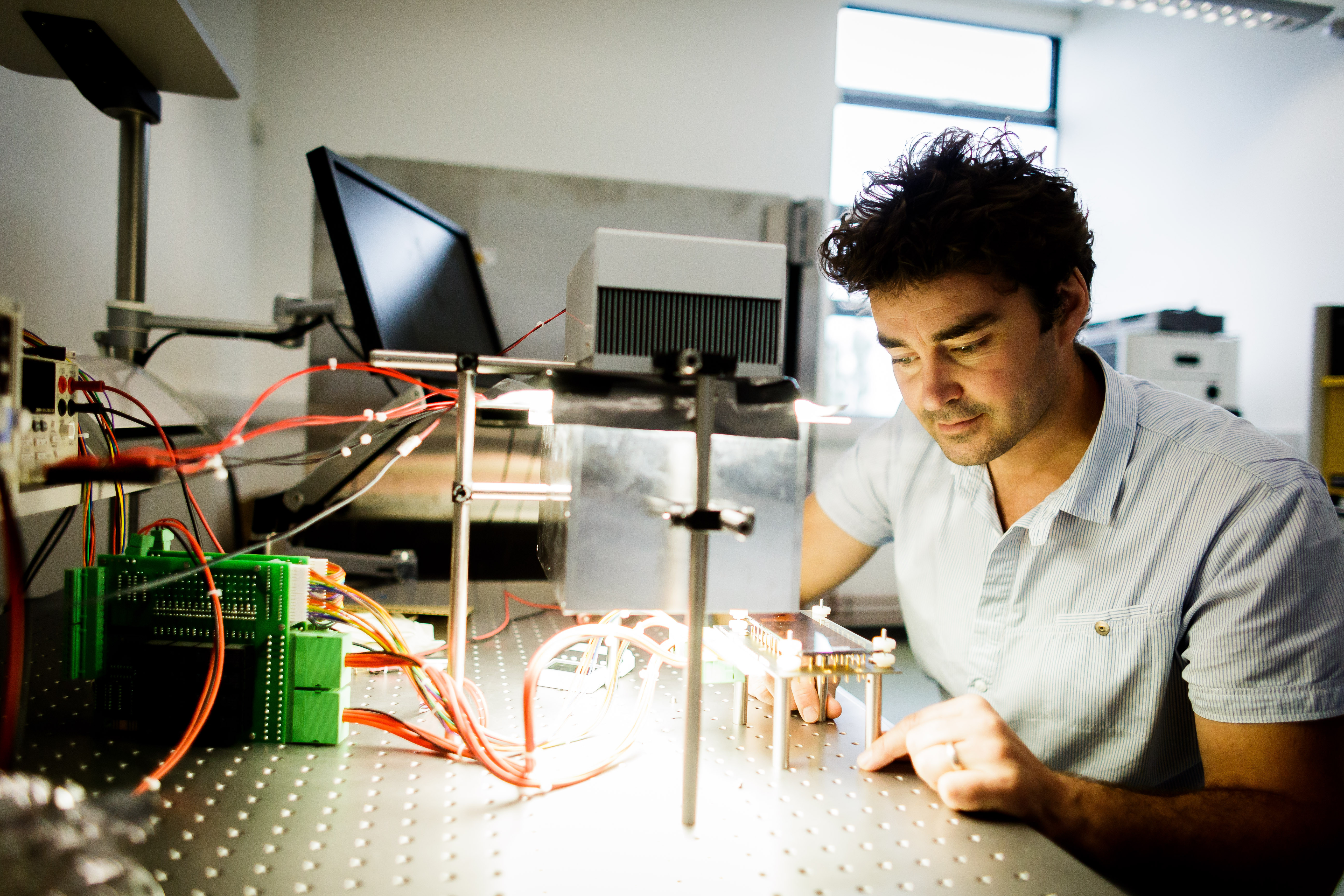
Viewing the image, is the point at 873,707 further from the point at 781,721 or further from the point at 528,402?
the point at 528,402

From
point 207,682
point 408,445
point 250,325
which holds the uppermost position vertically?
point 250,325

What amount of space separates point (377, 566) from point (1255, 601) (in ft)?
4.70

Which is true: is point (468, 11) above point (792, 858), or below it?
above

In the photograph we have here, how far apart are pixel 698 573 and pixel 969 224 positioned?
710 millimetres

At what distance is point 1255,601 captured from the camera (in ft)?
2.76

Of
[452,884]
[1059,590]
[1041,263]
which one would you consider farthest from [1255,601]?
[452,884]

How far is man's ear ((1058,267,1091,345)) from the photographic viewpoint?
1107 mm

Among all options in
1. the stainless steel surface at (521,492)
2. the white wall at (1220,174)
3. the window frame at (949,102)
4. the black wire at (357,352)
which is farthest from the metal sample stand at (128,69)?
the white wall at (1220,174)

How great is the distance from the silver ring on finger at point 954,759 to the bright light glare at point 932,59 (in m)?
3.56

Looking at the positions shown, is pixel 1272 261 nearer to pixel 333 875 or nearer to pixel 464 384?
pixel 464 384

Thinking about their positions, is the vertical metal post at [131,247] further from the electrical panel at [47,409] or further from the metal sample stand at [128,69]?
the electrical panel at [47,409]

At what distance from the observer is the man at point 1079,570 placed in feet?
2.37

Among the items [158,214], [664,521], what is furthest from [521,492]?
[158,214]

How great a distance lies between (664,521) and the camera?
23.2 inches
